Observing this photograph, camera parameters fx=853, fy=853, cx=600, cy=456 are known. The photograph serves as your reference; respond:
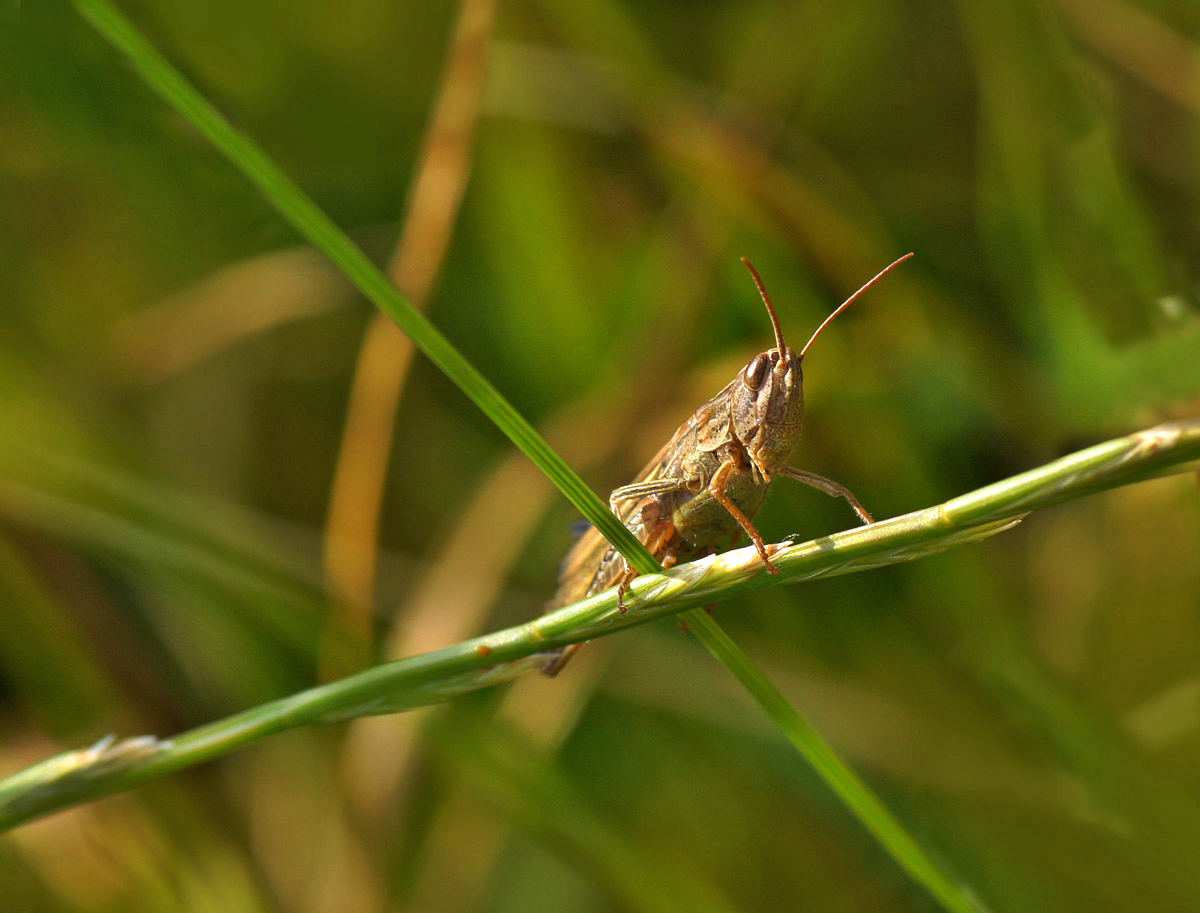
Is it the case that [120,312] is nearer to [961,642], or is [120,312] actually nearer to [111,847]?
[111,847]

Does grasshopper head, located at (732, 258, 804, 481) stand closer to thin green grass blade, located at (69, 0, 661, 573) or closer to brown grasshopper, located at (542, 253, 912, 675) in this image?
brown grasshopper, located at (542, 253, 912, 675)

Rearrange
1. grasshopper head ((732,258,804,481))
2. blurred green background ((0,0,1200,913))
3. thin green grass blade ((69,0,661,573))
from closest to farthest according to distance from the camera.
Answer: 1. thin green grass blade ((69,0,661,573))
2. grasshopper head ((732,258,804,481))
3. blurred green background ((0,0,1200,913))

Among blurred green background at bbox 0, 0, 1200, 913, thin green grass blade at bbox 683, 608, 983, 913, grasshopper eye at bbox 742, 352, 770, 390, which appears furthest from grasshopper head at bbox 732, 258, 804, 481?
blurred green background at bbox 0, 0, 1200, 913

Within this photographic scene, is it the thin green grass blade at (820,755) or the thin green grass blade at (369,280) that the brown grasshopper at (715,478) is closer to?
the thin green grass blade at (820,755)

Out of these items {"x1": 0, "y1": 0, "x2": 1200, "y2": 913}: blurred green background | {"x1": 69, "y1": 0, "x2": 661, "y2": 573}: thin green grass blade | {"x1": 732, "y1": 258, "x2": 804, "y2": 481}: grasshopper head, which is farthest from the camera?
{"x1": 0, "y1": 0, "x2": 1200, "y2": 913}: blurred green background

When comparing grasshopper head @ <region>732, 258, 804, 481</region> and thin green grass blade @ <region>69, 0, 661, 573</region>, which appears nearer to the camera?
thin green grass blade @ <region>69, 0, 661, 573</region>

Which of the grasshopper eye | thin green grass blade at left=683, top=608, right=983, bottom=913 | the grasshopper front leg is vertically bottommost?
thin green grass blade at left=683, top=608, right=983, bottom=913

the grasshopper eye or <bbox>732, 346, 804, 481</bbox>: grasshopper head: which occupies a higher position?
the grasshopper eye

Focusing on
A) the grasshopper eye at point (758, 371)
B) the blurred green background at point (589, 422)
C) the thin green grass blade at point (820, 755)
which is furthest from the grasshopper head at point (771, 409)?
the blurred green background at point (589, 422)
